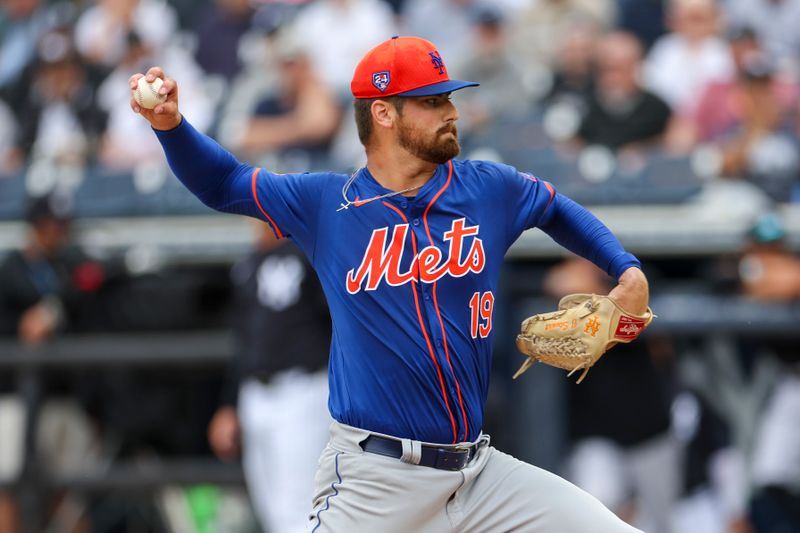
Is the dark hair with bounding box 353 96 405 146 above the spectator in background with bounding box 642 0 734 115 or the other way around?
above

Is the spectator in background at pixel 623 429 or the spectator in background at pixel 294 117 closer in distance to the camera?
the spectator in background at pixel 623 429

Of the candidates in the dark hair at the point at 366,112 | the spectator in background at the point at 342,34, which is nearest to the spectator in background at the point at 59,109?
the spectator in background at the point at 342,34

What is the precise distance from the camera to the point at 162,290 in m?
7.19

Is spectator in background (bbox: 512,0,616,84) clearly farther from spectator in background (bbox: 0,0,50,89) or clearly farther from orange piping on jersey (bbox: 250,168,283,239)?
orange piping on jersey (bbox: 250,168,283,239)

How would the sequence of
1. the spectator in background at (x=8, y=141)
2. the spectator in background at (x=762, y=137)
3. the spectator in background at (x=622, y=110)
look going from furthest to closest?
the spectator in background at (x=8, y=141) → the spectator in background at (x=622, y=110) → the spectator in background at (x=762, y=137)

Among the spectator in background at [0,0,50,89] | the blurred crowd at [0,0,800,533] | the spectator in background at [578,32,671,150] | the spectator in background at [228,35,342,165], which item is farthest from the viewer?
the spectator in background at [0,0,50,89]

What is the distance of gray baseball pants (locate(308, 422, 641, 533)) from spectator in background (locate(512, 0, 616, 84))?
15.8 ft

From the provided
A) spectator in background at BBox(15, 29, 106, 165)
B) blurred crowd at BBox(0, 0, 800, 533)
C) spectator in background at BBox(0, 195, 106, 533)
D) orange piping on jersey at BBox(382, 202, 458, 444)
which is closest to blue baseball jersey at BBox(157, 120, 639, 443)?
orange piping on jersey at BBox(382, 202, 458, 444)

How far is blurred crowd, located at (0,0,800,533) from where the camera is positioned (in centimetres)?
632

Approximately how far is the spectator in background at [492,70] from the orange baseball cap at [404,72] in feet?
13.5

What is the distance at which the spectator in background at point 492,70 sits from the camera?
7.72 m

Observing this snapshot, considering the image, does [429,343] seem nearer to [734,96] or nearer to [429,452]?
[429,452]

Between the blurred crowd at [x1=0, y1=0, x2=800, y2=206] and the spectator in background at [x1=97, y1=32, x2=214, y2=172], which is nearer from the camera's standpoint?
the blurred crowd at [x1=0, y1=0, x2=800, y2=206]

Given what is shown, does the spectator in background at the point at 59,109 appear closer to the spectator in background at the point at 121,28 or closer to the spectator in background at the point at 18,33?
the spectator in background at the point at 121,28
